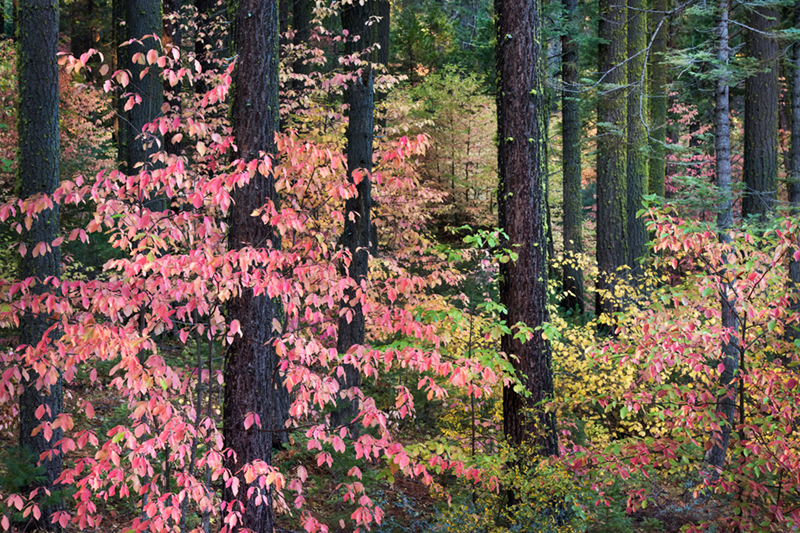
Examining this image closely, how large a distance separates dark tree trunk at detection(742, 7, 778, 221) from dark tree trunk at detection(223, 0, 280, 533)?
1180 cm

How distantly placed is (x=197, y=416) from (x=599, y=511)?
3.98 metres

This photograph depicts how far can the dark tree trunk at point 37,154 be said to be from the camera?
5.57 m

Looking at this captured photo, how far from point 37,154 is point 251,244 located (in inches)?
114

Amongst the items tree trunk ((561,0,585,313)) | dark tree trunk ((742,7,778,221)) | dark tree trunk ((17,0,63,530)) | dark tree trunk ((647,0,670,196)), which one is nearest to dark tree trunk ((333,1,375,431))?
dark tree trunk ((17,0,63,530))

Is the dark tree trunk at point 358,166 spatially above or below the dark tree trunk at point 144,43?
below

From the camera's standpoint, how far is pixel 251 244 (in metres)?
4.36

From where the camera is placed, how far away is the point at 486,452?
18.7 feet

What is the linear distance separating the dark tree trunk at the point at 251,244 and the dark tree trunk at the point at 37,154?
8.02 feet

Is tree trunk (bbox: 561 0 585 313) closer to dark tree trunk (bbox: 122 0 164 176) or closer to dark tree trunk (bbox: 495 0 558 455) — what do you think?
dark tree trunk (bbox: 495 0 558 455)

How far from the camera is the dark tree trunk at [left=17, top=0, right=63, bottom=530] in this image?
5570mm

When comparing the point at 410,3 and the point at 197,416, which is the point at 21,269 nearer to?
the point at 197,416

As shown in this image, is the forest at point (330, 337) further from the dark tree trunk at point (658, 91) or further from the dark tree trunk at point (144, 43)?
the dark tree trunk at point (658, 91)

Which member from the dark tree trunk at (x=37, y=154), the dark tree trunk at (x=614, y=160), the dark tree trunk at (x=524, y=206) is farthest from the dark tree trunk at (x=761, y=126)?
the dark tree trunk at (x=37, y=154)

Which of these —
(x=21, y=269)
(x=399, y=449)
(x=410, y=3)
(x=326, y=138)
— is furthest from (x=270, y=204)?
(x=410, y=3)
